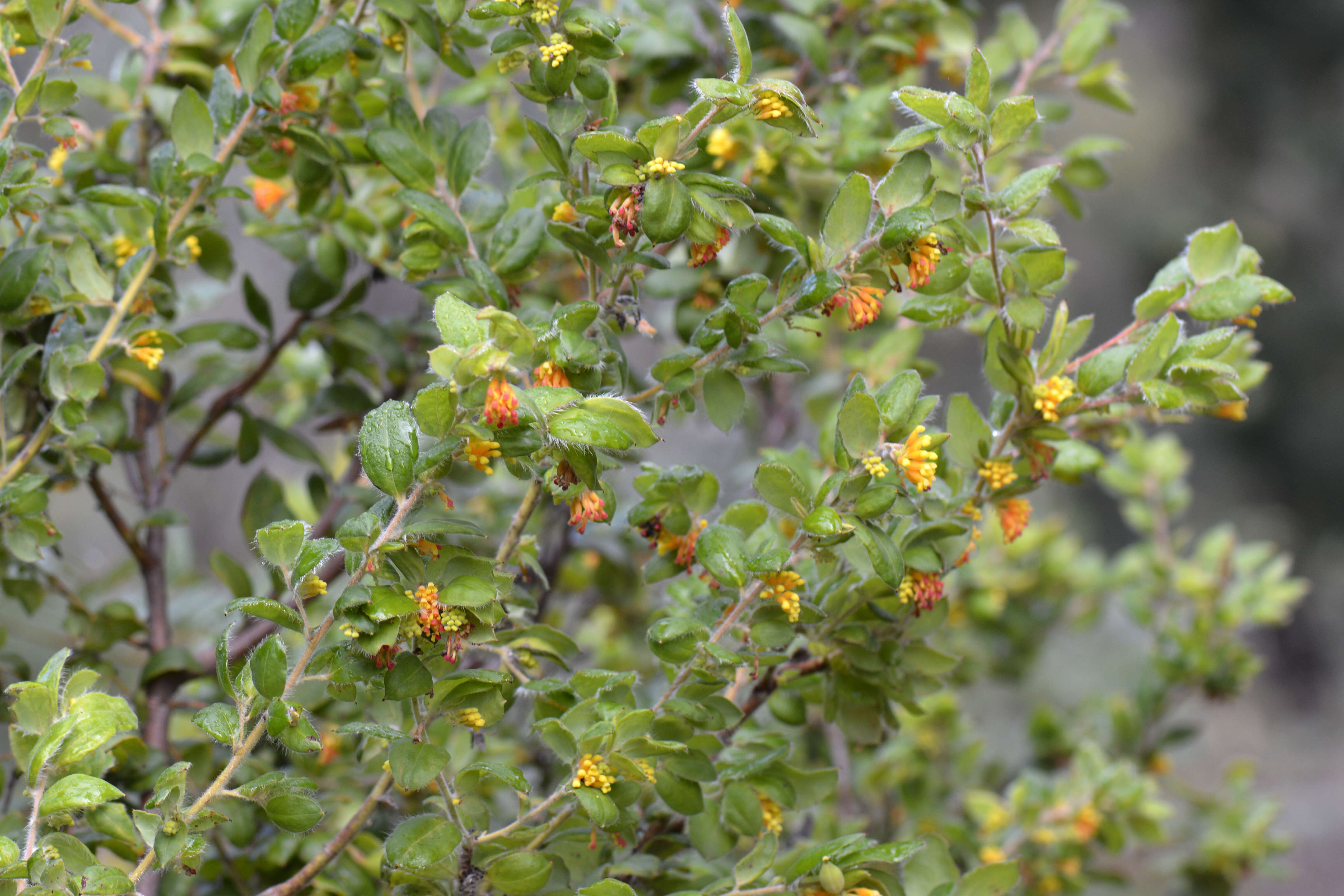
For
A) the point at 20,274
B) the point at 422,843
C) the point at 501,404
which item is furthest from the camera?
the point at 20,274

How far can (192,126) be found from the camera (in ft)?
2.70

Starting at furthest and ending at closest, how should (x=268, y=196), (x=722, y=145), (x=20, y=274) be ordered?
(x=268, y=196) → (x=722, y=145) → (x=20, y=274)

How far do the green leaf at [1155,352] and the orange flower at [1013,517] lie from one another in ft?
0.41

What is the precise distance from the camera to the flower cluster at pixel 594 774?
661mm

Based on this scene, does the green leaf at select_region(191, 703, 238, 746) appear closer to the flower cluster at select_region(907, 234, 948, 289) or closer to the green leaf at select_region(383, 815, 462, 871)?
the green leaf at select_region(383, 815, 462, 871)

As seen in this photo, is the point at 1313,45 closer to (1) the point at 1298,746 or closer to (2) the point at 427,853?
(1) the point at 1298,746

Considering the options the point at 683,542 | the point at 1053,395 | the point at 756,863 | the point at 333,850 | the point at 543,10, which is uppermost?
the point at 543,10

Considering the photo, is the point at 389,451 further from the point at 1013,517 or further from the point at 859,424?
the point at 1013,517

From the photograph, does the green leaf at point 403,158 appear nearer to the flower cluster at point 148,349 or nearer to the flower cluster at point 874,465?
the flower cluster at point 148,349

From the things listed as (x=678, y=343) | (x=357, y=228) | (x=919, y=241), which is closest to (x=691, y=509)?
(x=919, y=241)

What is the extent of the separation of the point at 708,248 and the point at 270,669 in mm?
384

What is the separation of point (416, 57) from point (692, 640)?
2.75 ft

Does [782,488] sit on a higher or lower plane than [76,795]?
higher

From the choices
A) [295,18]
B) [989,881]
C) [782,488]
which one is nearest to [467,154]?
[295,18]
